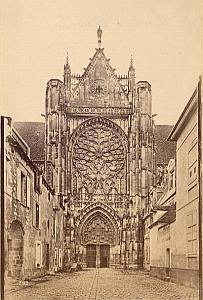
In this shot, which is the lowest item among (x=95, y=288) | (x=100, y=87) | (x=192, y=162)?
(x=95, y=288)

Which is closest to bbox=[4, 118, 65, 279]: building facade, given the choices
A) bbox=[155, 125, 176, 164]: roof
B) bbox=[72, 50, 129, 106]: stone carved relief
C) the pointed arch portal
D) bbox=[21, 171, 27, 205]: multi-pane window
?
bbox=[21, 171, 27, 205]: multi-pane window

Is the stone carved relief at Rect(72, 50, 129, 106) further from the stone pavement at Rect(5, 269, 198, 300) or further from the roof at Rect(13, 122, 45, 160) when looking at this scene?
the stone pavement at Rect(5, 269, 198, 300)

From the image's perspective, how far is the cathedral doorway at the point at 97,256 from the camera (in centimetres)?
298

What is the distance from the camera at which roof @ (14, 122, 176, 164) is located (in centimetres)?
292

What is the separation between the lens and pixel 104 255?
9.91 ft

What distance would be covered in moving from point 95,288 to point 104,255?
206mm

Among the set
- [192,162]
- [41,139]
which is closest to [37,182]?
[41,139]

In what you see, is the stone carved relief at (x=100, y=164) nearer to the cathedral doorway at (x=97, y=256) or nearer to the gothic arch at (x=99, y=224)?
the gothic arch at (x=99, y=224)

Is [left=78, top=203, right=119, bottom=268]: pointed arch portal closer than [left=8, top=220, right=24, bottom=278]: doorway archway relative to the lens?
No

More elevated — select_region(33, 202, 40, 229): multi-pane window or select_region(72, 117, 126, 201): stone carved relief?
select_region(72, 117, 126, 201): stone carved relief

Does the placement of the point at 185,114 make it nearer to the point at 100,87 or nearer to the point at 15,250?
the point at 100,87

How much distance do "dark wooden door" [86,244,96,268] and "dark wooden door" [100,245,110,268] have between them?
0.10ft

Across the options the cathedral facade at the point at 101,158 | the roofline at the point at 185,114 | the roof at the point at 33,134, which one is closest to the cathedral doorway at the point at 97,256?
the cathedral facade at the point at 101,158

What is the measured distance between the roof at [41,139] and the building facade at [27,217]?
29mm
